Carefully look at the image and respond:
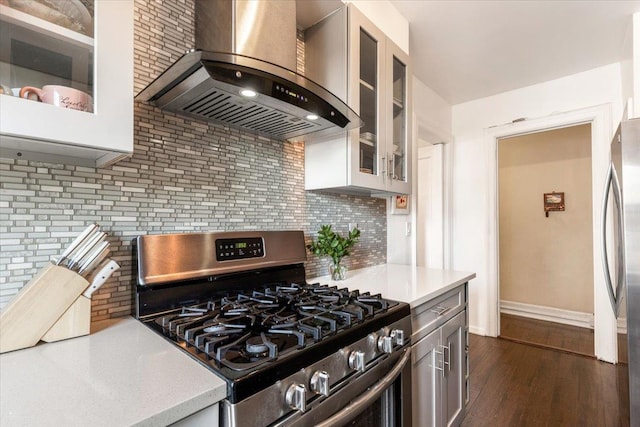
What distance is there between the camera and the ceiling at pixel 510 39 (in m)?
1.95

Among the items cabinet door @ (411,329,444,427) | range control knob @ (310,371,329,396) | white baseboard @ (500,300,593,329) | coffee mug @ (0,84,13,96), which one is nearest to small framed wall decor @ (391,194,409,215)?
cabinet door @ (411,329,444,427)

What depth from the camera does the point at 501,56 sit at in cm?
253

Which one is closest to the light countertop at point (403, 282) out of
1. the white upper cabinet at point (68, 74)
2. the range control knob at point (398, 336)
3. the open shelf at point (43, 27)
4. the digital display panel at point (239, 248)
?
the range control knob at point (398, 336)

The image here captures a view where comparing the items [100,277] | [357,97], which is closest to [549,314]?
[357,97]

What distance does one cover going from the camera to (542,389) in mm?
2209

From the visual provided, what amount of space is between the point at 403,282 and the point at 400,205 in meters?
0.92

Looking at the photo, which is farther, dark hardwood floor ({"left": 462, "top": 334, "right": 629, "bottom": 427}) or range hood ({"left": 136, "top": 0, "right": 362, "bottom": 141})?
dark hardwood floor ({"left": 462, "top": 334, "right": 629, "bottom": 427})

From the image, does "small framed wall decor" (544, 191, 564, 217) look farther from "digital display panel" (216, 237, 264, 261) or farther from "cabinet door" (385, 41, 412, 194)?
"digital display panel" (216, 237, 264, 261)

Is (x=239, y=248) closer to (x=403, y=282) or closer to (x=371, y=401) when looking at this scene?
(x=371, y=401)

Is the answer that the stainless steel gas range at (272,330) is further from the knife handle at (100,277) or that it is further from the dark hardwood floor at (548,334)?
the dark hardwood floor at (548,334)

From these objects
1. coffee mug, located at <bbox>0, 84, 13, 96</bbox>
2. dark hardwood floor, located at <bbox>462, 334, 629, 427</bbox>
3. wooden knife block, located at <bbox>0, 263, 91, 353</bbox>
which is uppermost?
coffee mug, located at <bbox>0, 84, 13, 96</bbox>

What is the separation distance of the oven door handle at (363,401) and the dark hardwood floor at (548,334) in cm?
278

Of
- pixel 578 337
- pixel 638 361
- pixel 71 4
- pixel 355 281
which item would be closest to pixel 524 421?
pixel 638 361

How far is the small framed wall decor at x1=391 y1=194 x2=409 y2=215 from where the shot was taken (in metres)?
2.36
